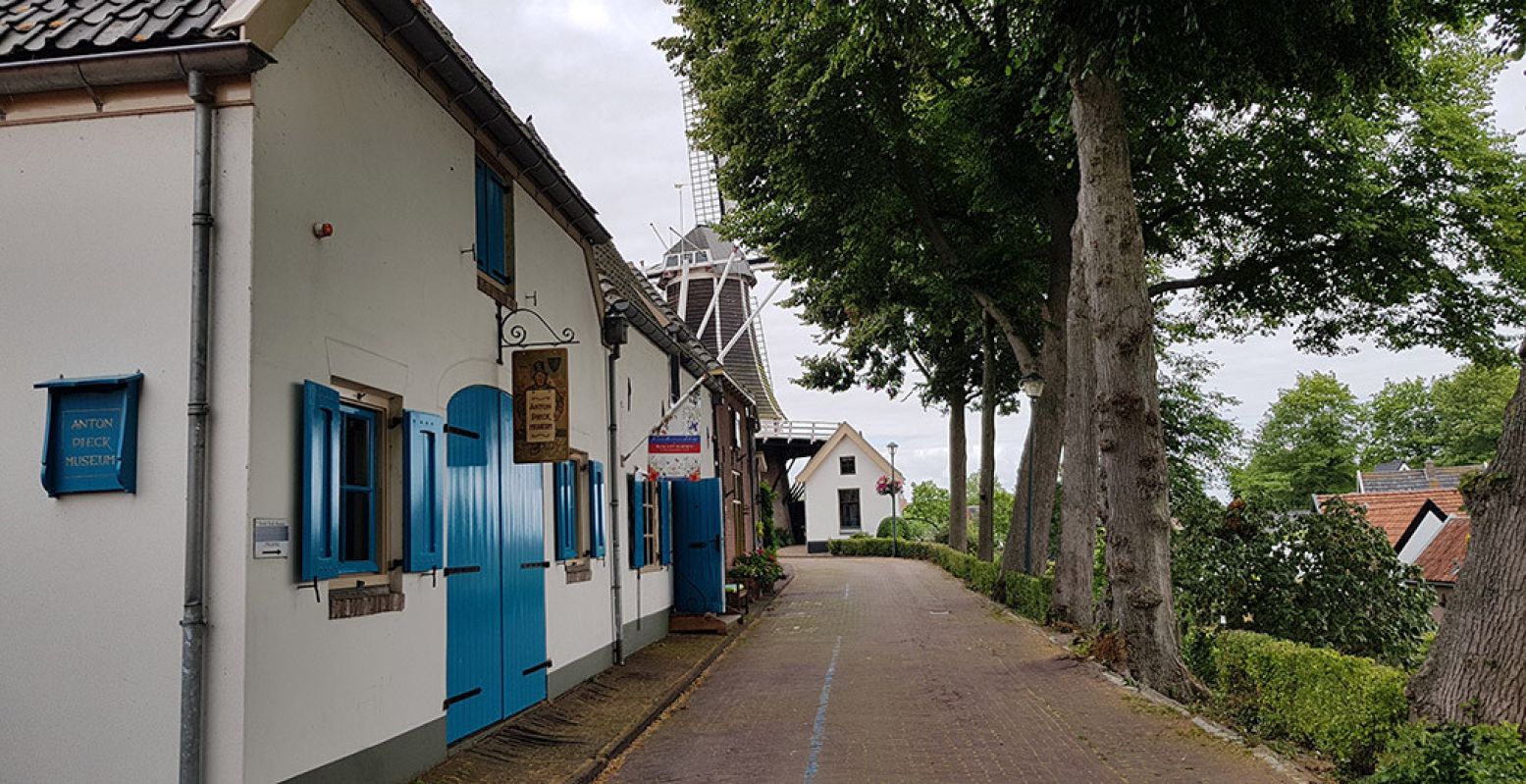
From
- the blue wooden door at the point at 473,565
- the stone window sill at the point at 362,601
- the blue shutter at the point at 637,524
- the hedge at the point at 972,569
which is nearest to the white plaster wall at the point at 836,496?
the hedge at the point at 972,569

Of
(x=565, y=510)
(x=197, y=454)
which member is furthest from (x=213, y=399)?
(x=565, y=510)

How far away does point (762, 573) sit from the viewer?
25.7m

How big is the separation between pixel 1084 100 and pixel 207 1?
29.4ft

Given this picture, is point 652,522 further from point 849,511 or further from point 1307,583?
point 849,511

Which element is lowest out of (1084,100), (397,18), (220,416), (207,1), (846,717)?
(846,717)

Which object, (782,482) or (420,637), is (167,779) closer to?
(420,637)

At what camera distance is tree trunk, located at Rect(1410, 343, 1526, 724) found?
631 cm

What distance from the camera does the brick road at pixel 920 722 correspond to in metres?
8.12

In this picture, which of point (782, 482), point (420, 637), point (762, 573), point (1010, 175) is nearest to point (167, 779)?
point (420, 637)

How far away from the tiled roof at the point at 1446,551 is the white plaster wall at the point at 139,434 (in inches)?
1153

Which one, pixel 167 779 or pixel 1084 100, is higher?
pixel 1084 100

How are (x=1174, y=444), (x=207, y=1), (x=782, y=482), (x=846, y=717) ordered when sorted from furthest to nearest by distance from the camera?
(x=782, y=482) < (x=1174, y=444) < (x=846, y=717) < (x=207, y=1)

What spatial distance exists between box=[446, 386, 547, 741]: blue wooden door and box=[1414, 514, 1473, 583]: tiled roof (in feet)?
83.4

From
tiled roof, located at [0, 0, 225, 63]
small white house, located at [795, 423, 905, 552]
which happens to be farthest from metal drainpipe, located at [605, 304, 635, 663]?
small white house, located at [795, 423, 905, 552]
